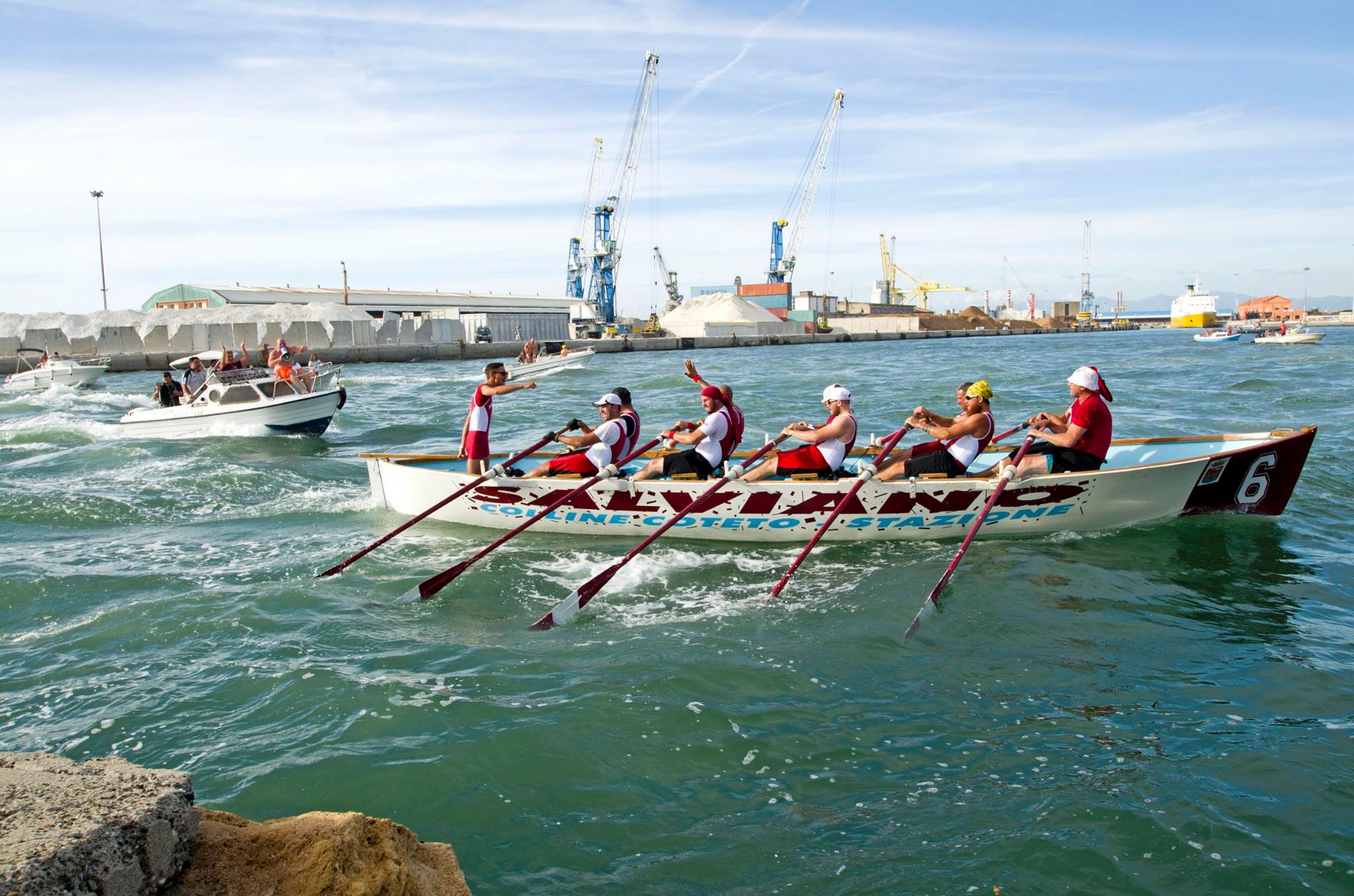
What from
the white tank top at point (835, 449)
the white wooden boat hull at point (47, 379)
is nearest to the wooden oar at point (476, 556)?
the white tank top at point (835, 449)

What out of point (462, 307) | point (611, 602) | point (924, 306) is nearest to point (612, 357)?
point (462, 307)

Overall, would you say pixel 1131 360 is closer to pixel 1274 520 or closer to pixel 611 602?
pixel 1274 520

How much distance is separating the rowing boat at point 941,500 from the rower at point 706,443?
0.41 metres

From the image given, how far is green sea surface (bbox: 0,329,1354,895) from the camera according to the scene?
4.36 metres

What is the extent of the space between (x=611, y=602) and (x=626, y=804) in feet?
11.4

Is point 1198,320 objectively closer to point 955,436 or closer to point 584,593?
point 955,436

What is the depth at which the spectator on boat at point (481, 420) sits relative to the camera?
10797 millimetres

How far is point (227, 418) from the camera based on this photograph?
62.4 ft

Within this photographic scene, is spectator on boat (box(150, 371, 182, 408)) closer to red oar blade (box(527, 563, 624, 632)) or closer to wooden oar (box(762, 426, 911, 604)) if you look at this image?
red oar blade (box(527, 563, 624, 632))

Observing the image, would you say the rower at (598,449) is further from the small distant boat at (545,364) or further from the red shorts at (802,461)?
the small distant boat at (545,364)

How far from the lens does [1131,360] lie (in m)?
44.4

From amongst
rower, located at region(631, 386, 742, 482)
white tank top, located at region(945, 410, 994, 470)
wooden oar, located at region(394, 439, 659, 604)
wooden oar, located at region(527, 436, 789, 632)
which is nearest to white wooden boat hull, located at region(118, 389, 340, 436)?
wooden oar, located at region(394, 439, 659, 604)

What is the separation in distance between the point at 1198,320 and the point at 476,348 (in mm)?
114443

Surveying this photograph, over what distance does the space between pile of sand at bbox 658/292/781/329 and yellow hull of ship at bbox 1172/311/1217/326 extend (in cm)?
6930
